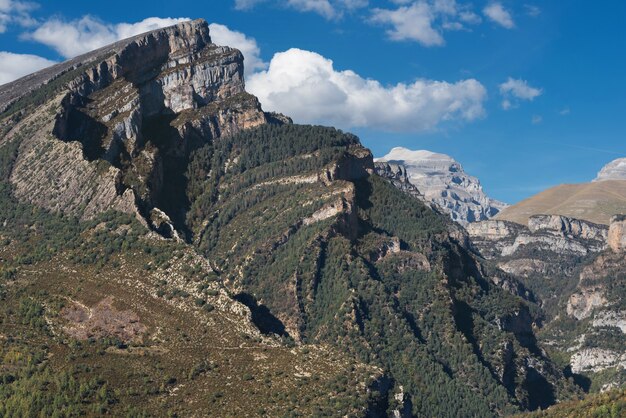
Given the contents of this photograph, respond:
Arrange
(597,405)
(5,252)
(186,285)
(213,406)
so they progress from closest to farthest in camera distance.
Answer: (213,406), (597,405), (186,285), (5,252)

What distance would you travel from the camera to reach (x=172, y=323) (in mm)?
154375

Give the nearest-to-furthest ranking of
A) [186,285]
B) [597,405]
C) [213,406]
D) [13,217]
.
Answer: [213,406] < [597,405] < [186,285] < [13,217]

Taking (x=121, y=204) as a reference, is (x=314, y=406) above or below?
below

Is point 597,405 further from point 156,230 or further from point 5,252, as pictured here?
point 5,252

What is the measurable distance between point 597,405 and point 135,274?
70.1 m

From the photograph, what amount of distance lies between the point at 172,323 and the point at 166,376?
1714 centimetres

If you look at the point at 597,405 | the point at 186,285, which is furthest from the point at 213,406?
the point at 597,405

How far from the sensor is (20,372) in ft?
442

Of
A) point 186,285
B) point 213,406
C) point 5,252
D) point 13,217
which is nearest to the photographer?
point 213,406

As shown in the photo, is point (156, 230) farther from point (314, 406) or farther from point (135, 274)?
point (314, 406)

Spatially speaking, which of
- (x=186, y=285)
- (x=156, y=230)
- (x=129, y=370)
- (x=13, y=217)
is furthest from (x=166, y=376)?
(x=13, y=217)

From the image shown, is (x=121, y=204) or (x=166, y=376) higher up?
(x=121, y=204)

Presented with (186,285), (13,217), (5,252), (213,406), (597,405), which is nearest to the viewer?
(213,406)

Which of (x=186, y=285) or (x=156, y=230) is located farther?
(x=156, y=230)
